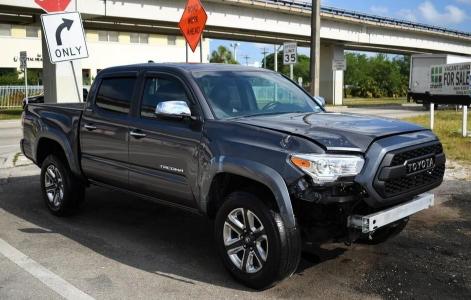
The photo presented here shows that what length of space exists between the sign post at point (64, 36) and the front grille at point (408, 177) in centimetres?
666

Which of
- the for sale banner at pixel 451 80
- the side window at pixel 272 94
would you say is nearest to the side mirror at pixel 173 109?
the side window at pixel 272 94

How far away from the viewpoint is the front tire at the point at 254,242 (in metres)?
4.25

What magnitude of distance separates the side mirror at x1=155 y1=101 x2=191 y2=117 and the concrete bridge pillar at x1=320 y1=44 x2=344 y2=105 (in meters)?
44.9

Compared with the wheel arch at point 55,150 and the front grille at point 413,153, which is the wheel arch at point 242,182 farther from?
the wheel arch at point 55,150

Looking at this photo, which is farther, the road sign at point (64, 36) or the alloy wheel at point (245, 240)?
the road sign at point (64, 36)

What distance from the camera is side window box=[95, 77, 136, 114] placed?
596 cm

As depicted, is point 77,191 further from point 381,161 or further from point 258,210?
point 381,161

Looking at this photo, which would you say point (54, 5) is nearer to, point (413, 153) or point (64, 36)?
point (64, 36)

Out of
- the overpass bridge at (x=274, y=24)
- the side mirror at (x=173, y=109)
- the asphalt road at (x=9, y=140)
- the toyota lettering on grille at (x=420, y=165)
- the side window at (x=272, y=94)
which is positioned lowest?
the asphalt road at (x=9, y=140)

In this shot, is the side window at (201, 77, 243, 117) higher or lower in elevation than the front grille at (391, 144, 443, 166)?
higher

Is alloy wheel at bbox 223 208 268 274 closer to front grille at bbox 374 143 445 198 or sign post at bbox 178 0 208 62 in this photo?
front grille at bbox 374 143 445 198

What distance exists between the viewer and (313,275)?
4.84 metres

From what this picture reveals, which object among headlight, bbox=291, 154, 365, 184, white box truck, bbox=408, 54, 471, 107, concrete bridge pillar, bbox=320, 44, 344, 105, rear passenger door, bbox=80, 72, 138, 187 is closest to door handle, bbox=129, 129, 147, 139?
rear passenger door, bbox=80, 72, 138, 187

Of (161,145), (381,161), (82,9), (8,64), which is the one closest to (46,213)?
(161,145)
